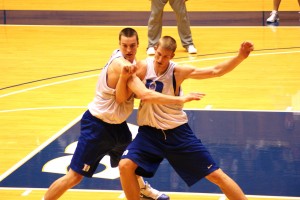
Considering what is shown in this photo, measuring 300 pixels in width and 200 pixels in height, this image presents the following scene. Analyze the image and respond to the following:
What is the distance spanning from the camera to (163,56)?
19.8 feet

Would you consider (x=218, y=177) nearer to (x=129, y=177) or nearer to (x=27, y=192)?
(x=129, y=177)

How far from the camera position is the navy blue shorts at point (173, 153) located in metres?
6.11

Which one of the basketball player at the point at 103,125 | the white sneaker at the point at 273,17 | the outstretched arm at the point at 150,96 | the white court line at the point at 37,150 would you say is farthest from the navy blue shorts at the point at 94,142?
the white sneaker at the point at 273,17

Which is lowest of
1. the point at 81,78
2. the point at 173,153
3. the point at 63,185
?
the point at 81,78

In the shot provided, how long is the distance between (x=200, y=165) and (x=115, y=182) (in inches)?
57.2

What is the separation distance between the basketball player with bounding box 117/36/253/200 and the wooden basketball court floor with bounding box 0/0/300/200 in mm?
843

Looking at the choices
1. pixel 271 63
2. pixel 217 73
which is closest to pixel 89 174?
pixel 217 73

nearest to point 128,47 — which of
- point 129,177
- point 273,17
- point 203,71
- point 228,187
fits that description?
point 203,71

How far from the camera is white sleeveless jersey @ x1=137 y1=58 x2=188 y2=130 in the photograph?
615cm

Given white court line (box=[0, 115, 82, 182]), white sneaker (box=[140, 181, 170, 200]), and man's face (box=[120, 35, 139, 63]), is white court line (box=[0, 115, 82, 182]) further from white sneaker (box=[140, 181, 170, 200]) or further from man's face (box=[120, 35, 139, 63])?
man's face (box=[120, 35, 139, 63])

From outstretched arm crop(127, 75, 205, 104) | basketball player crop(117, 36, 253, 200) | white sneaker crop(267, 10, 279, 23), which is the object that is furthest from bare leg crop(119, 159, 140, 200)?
white sneaker crop(267, 10, 279, 23)

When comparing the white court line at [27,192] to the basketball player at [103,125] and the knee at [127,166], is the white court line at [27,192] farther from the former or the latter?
the knee at [127,166]

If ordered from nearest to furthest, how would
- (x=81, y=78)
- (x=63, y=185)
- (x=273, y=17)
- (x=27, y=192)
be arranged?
(x=63, y=185) < (x=27, y=192) < (x=81, y=78) < (x=273, y=17)

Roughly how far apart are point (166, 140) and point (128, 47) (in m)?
0.78
